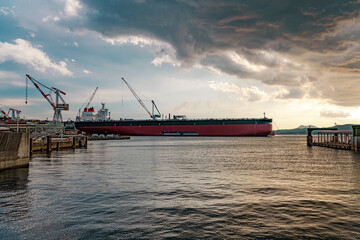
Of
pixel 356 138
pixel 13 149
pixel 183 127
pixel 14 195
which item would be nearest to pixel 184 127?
pixel 183 127

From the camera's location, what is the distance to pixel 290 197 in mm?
15742

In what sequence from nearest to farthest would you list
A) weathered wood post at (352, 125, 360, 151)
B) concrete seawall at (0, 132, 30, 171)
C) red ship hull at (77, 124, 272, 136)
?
concrete seawall at (0, 132, 30, 171), weathered wood post at (352, 125, 360, 151), red ship hull at (77, 124, 272, 136)

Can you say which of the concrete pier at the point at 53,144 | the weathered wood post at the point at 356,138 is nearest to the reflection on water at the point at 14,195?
the concrete pier at the point at 53,144

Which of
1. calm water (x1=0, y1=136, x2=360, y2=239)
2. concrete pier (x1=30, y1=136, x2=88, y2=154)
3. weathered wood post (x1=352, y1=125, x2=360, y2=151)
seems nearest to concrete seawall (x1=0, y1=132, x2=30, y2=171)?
calm water (x1=0, y1=136, x2=360, y2=239)

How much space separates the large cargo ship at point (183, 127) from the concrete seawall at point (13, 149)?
12201cm

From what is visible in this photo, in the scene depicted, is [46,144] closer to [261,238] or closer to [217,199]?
[217,199]

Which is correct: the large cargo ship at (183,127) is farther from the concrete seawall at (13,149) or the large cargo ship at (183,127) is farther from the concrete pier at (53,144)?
the concrete seawall at (13,149)

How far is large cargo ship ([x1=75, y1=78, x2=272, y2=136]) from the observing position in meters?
142

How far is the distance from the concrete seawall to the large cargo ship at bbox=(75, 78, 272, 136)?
122006 mm

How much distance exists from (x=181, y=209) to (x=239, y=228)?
3502 mm

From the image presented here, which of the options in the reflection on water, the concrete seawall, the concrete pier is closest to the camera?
the reflection on water

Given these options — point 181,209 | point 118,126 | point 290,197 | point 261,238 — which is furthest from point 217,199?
point 118,126

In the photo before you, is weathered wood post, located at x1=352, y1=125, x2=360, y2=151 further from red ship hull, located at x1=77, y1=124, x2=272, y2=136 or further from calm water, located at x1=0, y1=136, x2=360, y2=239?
red ship hull, located at x1=77, y1=124, x2=272, y2=136

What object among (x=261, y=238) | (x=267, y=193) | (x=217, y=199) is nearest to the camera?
(x=261, y=238)
